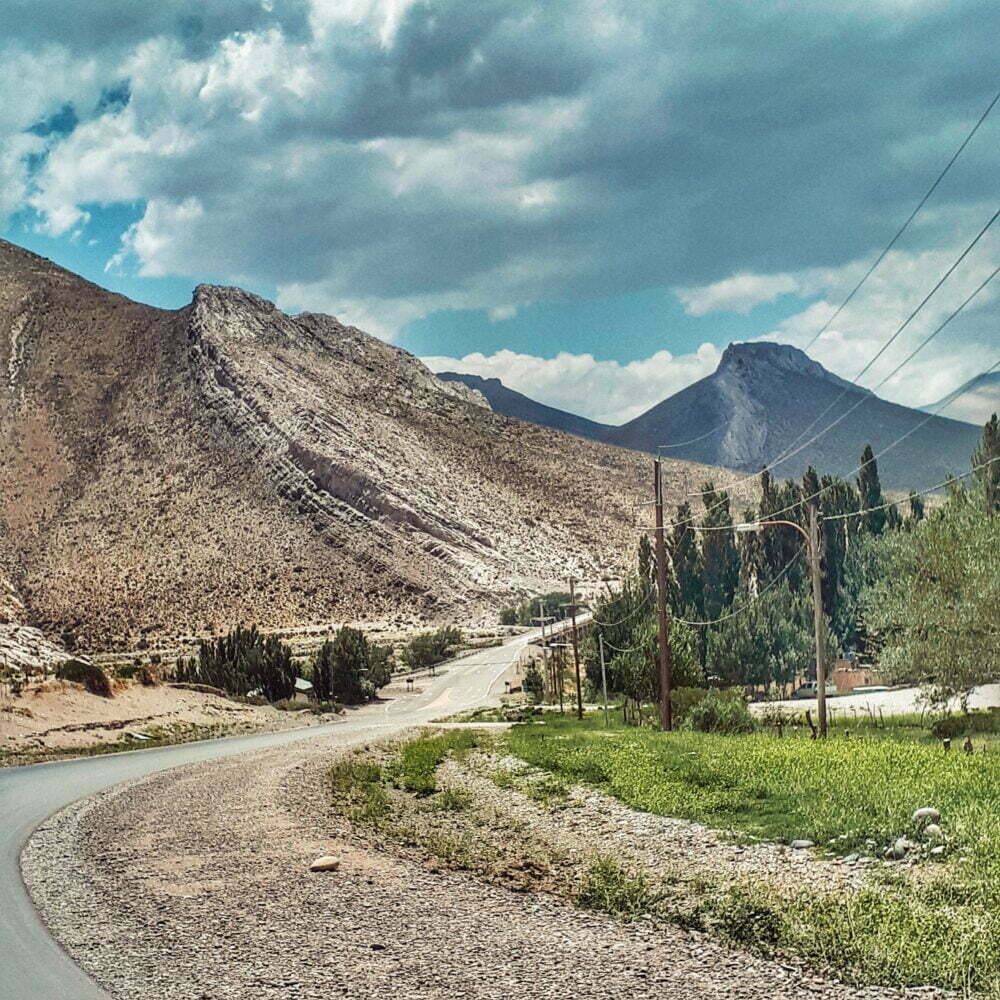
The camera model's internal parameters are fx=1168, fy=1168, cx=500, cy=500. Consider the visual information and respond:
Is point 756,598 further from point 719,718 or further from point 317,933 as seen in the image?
point 317,933

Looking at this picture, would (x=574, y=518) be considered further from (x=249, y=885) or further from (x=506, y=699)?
(x=249, y=885)

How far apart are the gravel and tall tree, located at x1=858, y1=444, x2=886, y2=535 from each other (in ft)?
220

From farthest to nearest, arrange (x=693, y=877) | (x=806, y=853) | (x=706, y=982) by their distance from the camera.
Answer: (x=806, y=853) < (x=693, y=877) < (x=706, y=982)

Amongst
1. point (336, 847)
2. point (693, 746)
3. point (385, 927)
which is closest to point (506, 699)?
point (693, 746)

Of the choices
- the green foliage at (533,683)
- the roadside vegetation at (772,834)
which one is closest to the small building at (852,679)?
the green foliage at (533,683)

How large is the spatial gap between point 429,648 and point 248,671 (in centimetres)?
2732

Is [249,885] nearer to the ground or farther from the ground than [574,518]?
nearer to the ground

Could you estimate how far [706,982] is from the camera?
7969 mm

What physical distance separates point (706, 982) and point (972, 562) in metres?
26.4

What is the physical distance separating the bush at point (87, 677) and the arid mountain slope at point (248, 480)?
45600 millimetres

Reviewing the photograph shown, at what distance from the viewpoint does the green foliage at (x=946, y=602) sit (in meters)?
31.5

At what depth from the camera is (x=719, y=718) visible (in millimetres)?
31141

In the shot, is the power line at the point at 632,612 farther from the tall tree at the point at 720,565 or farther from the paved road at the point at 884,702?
the paved road at the point at 884,702

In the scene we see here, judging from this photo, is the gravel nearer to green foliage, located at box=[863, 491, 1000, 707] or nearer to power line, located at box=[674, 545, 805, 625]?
green foliage, located at box=[863, 491, 1000, 707]
